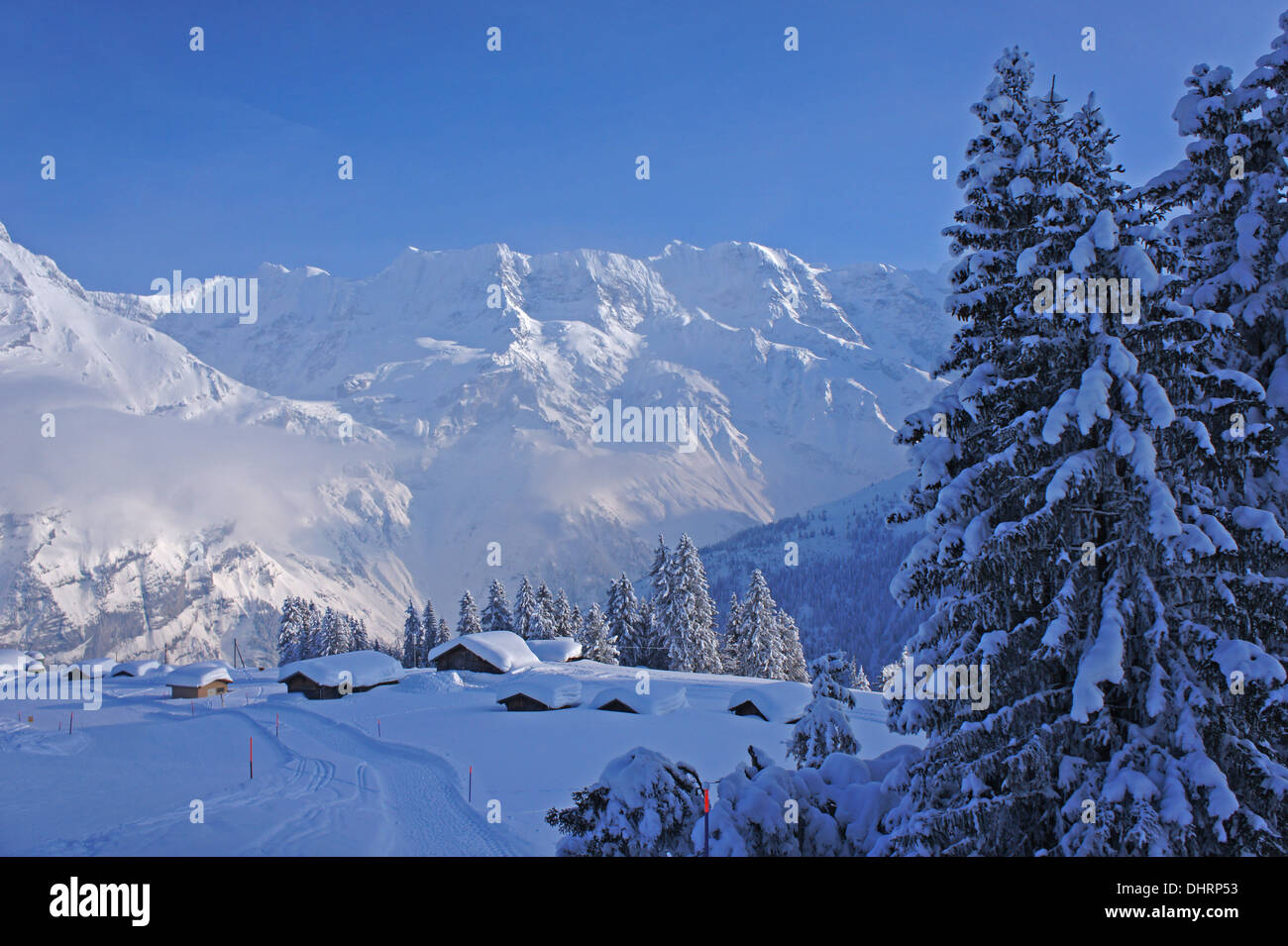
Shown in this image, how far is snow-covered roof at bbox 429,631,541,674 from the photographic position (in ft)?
210

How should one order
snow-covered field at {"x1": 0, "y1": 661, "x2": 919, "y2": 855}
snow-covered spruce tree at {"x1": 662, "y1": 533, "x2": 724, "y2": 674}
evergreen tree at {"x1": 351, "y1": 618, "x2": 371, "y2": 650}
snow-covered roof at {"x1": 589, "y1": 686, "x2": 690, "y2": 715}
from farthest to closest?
evergreen tree at {"x1": 351, "y1": 618, "x2": 371, "y2": 650}
snow-covered spruce tree at {"x1": 662, "y1": 533, "x2": 724, "y2": 674}
snow-covered roof at {"x1": 589, "y1": 686, "x2": 690, "y2": 715}
snow-covered field at {"x1": 0, "y1": 661, "x2": 919, "y2": 855}

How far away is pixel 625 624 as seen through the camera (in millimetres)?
77938

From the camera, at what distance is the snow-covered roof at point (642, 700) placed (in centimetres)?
4639

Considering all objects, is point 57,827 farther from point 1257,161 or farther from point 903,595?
point 1257,161

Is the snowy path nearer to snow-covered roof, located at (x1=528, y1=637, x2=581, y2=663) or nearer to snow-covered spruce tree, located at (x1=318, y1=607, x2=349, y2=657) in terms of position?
snow-covered roof, located at (x1=528, y1=637, x2=581, y2=663)

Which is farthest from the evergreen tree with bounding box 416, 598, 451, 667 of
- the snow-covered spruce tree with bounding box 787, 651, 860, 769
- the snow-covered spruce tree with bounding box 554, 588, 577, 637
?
the snow-covered spruce tree with bounding box 787, 651, 860, 769

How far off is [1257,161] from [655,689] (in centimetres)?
4297

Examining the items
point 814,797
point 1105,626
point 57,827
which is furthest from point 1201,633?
point 57,827

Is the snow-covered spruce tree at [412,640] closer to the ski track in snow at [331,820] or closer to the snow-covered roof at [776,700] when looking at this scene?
the snow-covered roof at [776,700]

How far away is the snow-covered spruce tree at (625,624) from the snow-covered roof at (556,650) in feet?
18.8

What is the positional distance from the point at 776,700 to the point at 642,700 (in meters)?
7.95

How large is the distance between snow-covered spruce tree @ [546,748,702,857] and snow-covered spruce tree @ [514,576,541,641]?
234ft

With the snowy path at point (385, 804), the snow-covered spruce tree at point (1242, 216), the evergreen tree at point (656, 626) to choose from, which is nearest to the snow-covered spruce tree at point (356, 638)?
the evergreen tree at point (656, 626)
